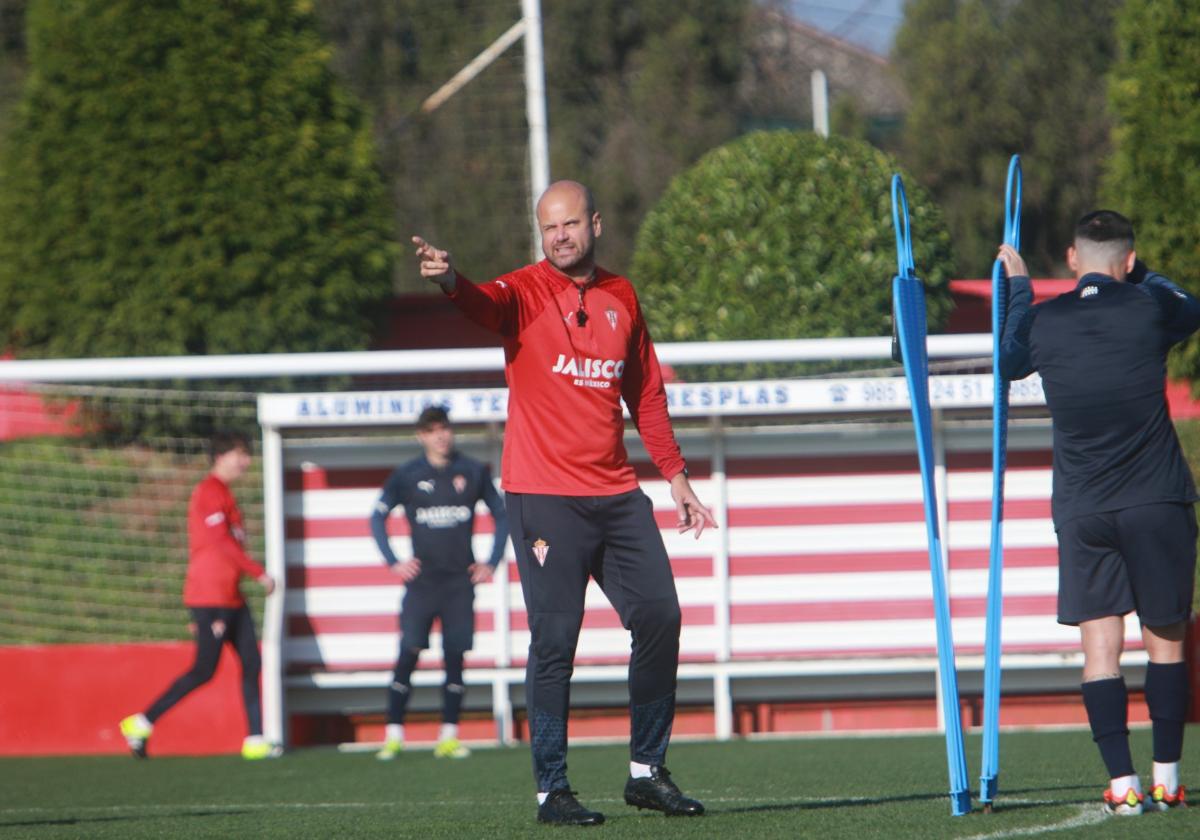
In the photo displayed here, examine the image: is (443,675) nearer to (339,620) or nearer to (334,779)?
(339,620)

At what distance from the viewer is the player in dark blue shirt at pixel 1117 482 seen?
512 centimetres

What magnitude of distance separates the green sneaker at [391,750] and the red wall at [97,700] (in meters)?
1.37

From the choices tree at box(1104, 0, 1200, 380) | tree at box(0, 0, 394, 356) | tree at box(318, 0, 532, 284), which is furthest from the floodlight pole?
tree at box(318, 0, 532, 284)

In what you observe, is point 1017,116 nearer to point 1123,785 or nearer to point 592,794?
point 592,794

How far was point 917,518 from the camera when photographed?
10.9 metres

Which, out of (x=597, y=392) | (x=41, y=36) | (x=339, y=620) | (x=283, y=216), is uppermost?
(x=41, y=36)

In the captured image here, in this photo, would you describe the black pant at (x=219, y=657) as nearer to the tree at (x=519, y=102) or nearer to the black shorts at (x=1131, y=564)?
the black shorts at (x=1131, y=564)

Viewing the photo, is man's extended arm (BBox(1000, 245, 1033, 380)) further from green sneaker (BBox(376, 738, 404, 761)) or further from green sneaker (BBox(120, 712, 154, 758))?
green sneaker (BBox(120, 712, 154, 758))

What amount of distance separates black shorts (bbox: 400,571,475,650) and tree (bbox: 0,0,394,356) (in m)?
3.48

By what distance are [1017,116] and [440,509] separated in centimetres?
2025

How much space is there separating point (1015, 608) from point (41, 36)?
353 inches

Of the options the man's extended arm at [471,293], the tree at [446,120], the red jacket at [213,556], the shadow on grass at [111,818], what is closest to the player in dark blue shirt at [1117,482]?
the man's extended arm at [471,293]

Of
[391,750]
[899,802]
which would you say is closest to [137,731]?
[391,750]

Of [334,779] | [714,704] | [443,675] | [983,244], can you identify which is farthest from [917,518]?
[983,244]
